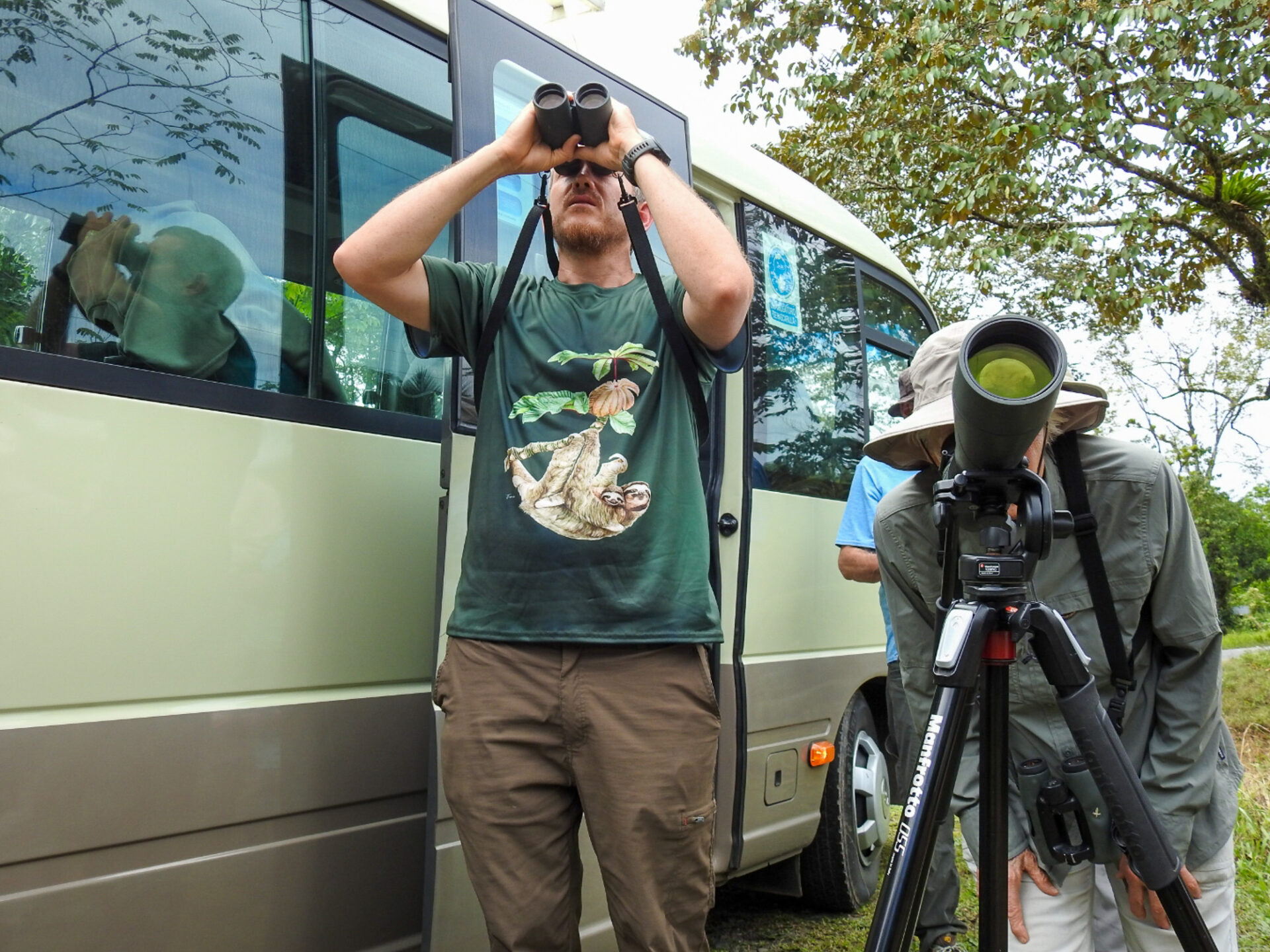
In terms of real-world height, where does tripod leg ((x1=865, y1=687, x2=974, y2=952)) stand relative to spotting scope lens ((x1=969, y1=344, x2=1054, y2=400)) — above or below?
below

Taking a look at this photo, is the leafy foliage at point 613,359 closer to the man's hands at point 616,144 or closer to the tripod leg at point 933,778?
the man's hands at point 616,144

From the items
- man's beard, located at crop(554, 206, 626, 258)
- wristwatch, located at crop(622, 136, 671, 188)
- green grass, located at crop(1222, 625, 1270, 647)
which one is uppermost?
wristwatch, located at crop(622, 136, 671, 188)

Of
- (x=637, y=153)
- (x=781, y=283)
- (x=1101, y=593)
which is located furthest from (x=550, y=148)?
(x=781, y=283)

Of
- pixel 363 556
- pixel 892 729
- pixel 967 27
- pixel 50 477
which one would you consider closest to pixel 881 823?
pixel 892 729

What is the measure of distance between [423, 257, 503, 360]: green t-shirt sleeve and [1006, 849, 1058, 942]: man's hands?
4.50 feet

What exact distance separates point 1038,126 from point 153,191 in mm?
6657

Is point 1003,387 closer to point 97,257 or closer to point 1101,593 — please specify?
point 1101,593

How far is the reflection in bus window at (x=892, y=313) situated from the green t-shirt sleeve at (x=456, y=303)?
8.16ft

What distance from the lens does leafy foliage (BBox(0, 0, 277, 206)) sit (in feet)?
6.33

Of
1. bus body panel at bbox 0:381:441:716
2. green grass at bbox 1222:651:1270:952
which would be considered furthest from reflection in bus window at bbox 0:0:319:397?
green grass at bbox 1222:651:1270:952

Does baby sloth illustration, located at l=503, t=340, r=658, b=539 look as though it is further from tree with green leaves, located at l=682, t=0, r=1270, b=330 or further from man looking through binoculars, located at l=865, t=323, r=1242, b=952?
tree with green leaves, located at l=682, t=0, r=1270, b=330

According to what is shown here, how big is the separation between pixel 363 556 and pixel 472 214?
81 centimetres

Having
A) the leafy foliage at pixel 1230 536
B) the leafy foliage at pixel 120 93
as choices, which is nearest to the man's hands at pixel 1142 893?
the leafy foliage at pixel 120 93

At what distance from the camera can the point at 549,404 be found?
2109 mm
